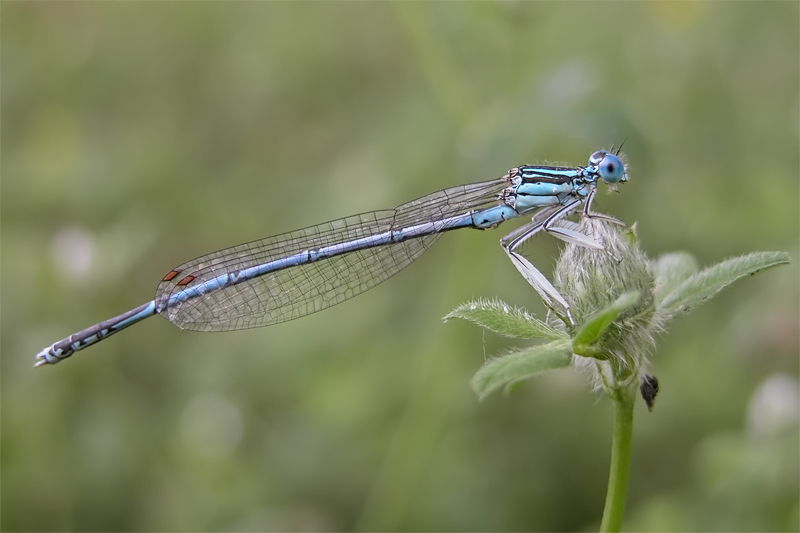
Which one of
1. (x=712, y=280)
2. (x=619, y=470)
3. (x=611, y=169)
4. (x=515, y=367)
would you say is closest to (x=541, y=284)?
(x=712, y=280)

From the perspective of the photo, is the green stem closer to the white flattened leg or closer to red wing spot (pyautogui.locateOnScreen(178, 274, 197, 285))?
the white flattened leg

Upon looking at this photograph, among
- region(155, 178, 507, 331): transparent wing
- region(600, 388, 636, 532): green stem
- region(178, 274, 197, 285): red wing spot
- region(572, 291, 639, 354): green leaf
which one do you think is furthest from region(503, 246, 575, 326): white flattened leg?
region(178, 274, 197, 285): red wing spot

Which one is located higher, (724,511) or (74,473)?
(74,473)

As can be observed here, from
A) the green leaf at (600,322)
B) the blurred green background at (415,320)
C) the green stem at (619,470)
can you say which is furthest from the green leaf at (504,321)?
the blurred green background at (415,320)

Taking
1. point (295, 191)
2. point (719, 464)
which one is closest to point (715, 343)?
point (719, 464)

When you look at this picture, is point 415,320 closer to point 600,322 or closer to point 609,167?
point 609,167

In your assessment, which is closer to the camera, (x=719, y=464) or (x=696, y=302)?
(x=696, y=302)

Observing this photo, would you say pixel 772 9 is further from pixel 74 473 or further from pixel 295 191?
pixel 74 473

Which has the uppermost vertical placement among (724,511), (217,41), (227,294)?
(217,41)
